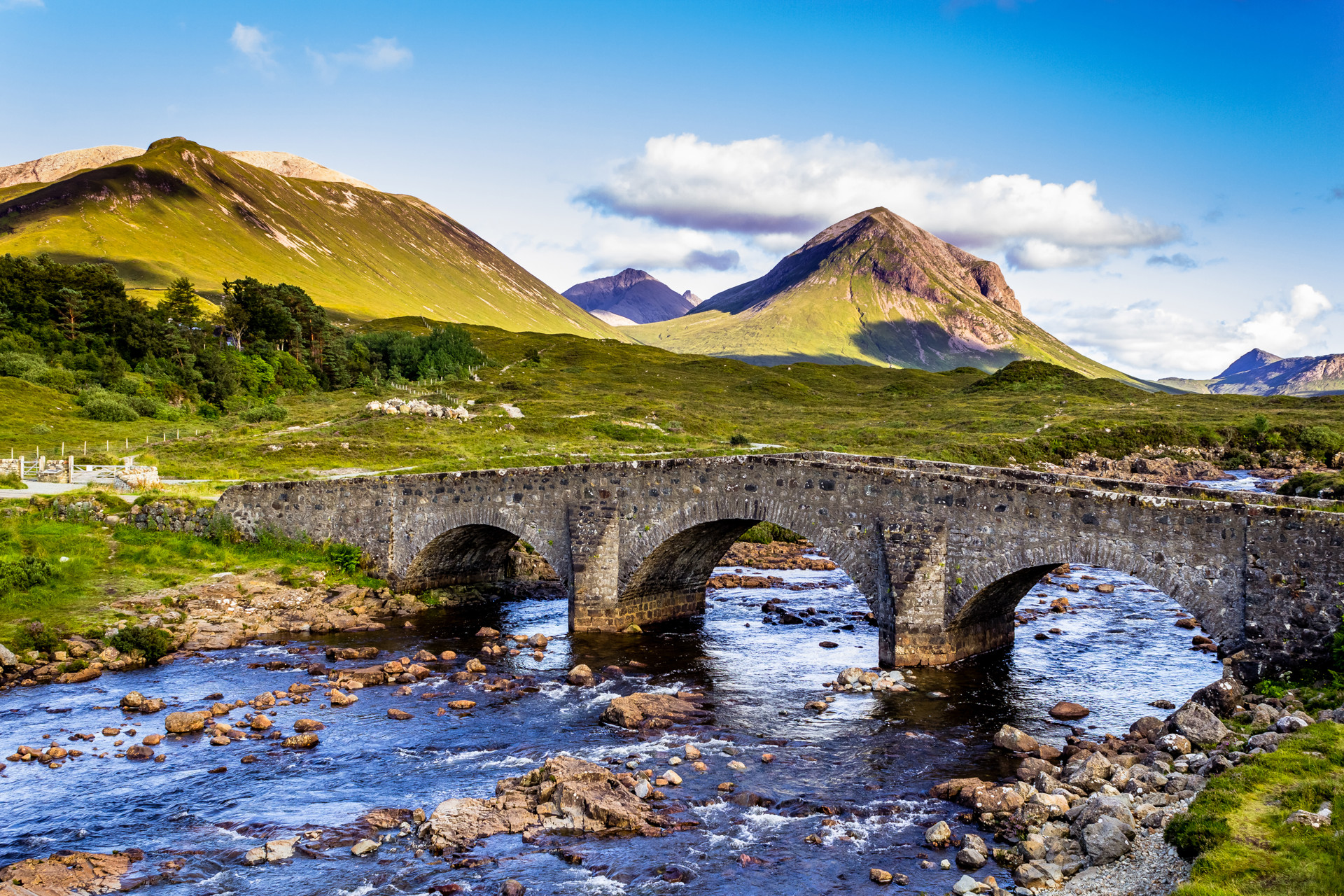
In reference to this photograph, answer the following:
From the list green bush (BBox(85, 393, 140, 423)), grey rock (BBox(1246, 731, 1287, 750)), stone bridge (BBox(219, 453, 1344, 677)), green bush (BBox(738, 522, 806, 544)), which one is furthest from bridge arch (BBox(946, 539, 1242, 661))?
green bush (BBox(85, 393, 140, 423))

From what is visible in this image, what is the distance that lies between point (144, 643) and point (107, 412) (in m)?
45.2

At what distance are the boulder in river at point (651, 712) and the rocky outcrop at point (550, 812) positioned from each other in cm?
404

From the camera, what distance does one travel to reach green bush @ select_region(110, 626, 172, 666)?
27.1m

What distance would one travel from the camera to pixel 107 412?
211 ft

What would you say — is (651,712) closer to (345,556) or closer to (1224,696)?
(1224,696)

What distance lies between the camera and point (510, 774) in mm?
18938

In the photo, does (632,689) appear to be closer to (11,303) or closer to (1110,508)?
Answer: (1110,508)

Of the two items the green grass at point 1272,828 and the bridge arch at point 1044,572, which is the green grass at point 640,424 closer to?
the bridge arch at point 1044,572

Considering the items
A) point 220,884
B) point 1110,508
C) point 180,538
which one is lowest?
point 220,884

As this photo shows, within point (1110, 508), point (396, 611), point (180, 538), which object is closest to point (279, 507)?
point (180, 538)

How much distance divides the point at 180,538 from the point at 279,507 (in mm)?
3905

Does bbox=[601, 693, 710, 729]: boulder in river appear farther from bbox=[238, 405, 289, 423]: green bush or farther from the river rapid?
bbox=[238, 405, 289, 423]: green bush

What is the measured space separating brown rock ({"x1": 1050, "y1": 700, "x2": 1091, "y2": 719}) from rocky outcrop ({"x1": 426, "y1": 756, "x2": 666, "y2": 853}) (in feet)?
34.9

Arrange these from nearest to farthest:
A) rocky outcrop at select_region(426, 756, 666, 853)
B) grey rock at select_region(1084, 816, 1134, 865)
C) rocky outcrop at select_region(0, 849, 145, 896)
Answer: grey rock at select_region(1084, 816, 1134, 865), rocky outcrop at select_region(0, 849, 145, 896), rocky outcrop at select_region(426, 756, 666, 853)
